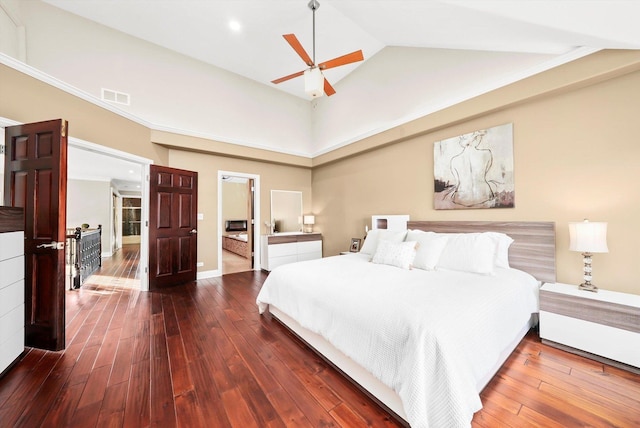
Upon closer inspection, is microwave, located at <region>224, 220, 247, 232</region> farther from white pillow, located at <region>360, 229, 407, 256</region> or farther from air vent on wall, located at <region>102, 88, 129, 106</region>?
white pillow, located at <region>360, 229, 407, 256</region>

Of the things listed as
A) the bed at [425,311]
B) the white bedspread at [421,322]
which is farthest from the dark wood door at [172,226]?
the white bedspread at [421,322]

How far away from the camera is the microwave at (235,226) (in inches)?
352

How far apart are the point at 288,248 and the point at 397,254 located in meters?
3.03

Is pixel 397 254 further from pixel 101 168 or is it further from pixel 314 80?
pixel 101 168

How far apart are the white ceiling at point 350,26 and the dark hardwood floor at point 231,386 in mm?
2703

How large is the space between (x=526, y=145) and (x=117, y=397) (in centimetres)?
435

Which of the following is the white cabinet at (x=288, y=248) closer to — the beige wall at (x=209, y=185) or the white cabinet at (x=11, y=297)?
the beige wall at (x=209, y=185)

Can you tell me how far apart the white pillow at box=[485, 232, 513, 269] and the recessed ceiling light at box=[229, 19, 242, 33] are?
4.55m

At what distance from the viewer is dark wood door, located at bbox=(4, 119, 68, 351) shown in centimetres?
210

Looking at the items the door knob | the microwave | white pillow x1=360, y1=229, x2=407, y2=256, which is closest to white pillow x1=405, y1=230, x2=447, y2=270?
white pillow x1=360, y1=229, x2=407, y2=256

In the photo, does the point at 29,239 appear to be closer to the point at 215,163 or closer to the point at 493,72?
the point at 215,163

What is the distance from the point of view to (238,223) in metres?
9.06

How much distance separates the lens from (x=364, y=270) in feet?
8.16

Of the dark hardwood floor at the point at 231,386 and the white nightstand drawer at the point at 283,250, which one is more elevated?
the white nightstand drawer at the point at 283,250
